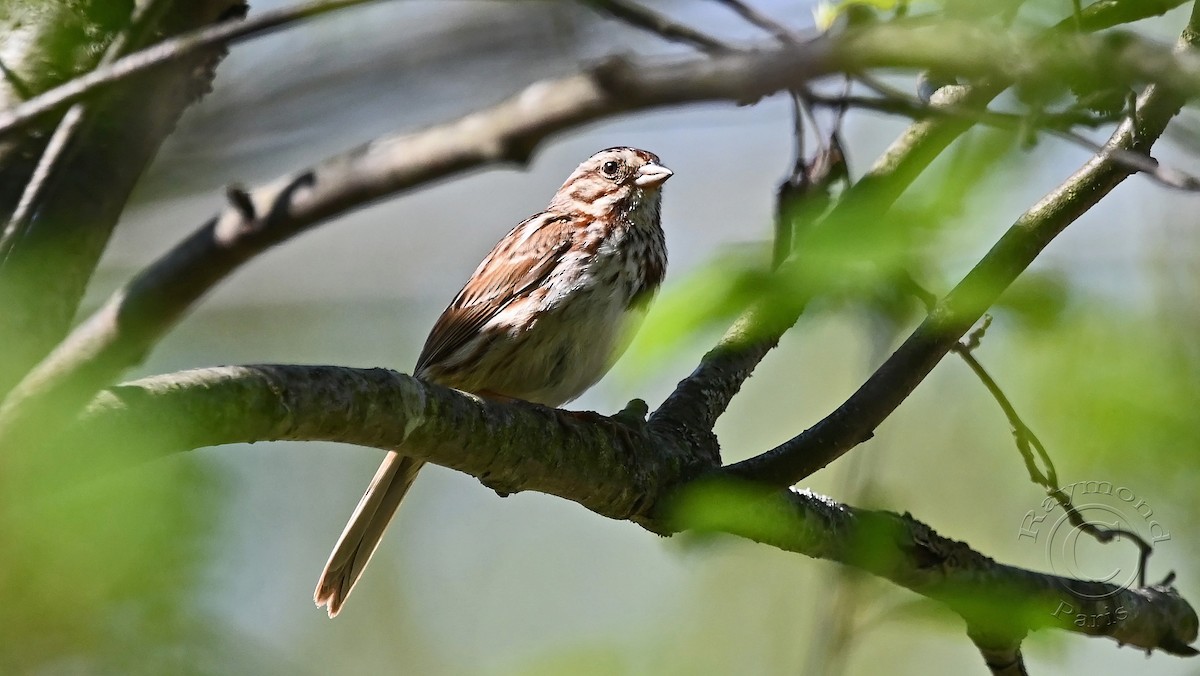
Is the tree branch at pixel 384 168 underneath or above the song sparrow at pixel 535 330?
underneath

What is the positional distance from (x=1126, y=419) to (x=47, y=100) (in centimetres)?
211

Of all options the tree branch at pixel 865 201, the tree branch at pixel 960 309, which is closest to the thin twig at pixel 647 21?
the tree branch at pixel 865 201

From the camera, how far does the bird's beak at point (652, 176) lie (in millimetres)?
4934

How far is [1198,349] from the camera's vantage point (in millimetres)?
2525

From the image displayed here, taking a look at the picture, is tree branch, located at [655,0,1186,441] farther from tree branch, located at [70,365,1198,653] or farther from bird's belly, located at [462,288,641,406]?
bird's belly, located at [462,288,641,406]

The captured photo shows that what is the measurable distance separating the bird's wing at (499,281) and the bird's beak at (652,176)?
1.13ft

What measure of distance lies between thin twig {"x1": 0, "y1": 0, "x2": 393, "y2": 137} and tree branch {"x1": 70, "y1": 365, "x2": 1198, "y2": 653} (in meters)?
0.50

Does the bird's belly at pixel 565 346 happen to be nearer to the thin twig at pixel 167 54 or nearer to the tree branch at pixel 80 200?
the tree branch at pixel 80 200

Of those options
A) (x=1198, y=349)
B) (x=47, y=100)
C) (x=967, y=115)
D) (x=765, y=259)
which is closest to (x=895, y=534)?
(x=1198, y=349)

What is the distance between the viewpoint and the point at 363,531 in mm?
4375

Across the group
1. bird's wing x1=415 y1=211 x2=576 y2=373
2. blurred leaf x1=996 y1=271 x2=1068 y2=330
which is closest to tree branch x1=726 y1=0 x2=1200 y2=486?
blurred leaf x1=996 y1=271 x2=1068 y2=330

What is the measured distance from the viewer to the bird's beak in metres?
4.93

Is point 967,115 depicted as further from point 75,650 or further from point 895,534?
point 75,650

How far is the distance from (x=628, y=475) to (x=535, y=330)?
1212 millimetres
